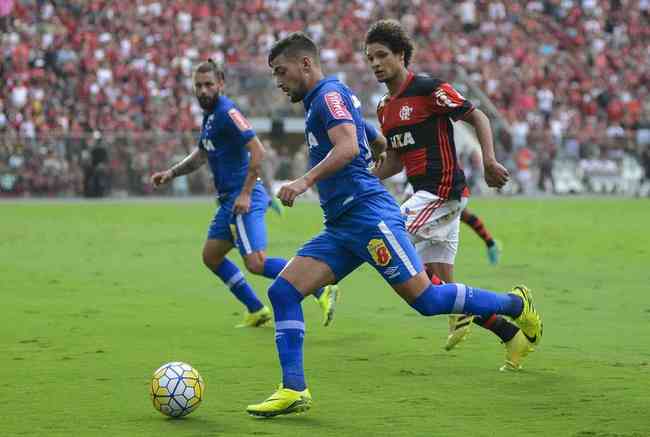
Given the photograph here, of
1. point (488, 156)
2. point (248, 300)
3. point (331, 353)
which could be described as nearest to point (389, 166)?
point (488, 156)

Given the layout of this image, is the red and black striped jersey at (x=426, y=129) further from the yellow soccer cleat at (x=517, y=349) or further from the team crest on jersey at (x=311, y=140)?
the team crest on jersey at (x=311, y=140)

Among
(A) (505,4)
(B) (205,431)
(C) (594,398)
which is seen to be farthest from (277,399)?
(A) (505,4)

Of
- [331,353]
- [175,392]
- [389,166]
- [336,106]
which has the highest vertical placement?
[336,106]

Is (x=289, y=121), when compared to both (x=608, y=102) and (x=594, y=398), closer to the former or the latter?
(x=608, y=102)

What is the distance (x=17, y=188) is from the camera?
104ft

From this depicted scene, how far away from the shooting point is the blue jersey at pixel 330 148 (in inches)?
280

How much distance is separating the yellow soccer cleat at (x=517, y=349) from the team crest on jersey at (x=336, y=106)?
7.53 ft

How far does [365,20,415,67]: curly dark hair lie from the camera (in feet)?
27.8

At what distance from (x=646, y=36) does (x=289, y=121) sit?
1535cm

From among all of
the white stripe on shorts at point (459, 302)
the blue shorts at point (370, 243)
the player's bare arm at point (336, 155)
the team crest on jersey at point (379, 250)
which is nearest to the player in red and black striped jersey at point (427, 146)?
the white stripe on shorts at point (459, 302)

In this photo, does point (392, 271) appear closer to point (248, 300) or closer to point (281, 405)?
point (281, 405)

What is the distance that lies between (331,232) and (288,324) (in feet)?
1.97

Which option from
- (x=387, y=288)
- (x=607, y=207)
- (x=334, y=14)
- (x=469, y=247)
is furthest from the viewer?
(x=334, y=14)

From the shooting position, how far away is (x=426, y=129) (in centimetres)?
923
